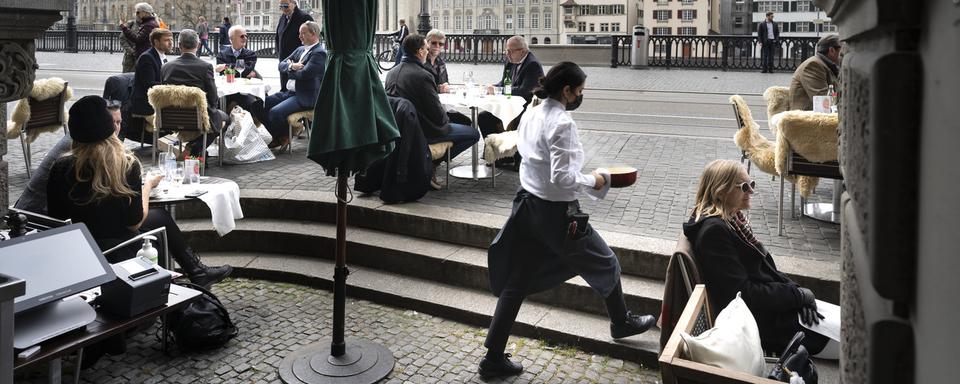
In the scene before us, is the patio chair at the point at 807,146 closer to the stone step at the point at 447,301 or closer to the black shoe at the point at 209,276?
the stone step at the point at 447,301

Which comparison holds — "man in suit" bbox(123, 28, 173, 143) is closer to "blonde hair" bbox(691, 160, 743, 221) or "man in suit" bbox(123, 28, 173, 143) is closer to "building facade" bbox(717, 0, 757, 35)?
"blonde hair" bbox(691, 160, 743, 221)

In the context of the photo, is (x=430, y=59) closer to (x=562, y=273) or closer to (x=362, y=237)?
(x=362, y=237)

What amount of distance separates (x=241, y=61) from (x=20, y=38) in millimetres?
8826

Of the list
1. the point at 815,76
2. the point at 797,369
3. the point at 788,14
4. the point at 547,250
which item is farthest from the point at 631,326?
the point at 788,14

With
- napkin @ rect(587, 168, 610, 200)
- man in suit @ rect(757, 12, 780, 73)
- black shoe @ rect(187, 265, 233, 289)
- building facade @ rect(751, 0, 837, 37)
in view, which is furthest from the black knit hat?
building facade @ rect(751, 0, 837, 37)

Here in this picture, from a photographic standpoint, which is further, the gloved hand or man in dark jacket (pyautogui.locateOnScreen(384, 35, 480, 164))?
man in dark jacket (pyautogui.locateOnScreen(384, 35, 480, 164))

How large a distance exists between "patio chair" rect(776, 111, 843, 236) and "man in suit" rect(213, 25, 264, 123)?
6.98 meters

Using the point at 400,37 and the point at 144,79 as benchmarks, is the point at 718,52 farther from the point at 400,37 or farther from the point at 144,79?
the point at 144,79

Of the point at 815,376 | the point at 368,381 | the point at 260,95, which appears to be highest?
the point at 260,95

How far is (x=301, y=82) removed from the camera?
10258 millimetres

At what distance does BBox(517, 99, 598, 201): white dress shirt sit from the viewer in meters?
4.76

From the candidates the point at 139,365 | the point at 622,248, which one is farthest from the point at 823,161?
the point at 139,365

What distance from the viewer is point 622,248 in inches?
241

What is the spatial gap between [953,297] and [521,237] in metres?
4.19
